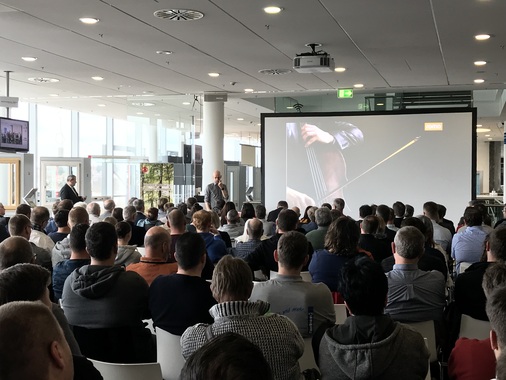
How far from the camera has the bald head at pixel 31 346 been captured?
1402 millimetres

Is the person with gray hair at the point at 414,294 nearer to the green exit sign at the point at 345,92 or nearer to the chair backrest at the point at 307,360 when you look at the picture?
the chair backrest at the point at 307,360

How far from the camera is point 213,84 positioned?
535 inches

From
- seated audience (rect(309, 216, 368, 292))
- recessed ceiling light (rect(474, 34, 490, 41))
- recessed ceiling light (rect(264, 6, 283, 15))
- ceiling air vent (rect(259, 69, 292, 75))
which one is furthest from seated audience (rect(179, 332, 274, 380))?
ceiling air vent (rect(259, 69, 292, 75))

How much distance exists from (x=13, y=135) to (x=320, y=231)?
27.5 ft

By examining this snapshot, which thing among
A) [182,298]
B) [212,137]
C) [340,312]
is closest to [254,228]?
[340,312]

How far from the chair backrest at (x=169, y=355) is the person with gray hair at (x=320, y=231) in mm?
3447

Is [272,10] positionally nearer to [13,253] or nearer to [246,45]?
[246,45]

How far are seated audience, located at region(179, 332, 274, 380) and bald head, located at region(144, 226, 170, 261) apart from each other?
344 centimetres

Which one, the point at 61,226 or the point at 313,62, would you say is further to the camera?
the point at 313,62

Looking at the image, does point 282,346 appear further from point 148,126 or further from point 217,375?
point 148,126

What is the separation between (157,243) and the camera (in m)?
4.49

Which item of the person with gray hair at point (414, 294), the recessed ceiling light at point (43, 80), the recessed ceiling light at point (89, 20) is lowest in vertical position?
the person with gray hair at point (414, 294)

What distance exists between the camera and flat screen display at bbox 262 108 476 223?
1383 centimetres

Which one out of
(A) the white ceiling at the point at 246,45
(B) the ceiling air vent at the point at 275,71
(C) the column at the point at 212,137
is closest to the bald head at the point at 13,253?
(A) the white ceiling at the point at 246,45
